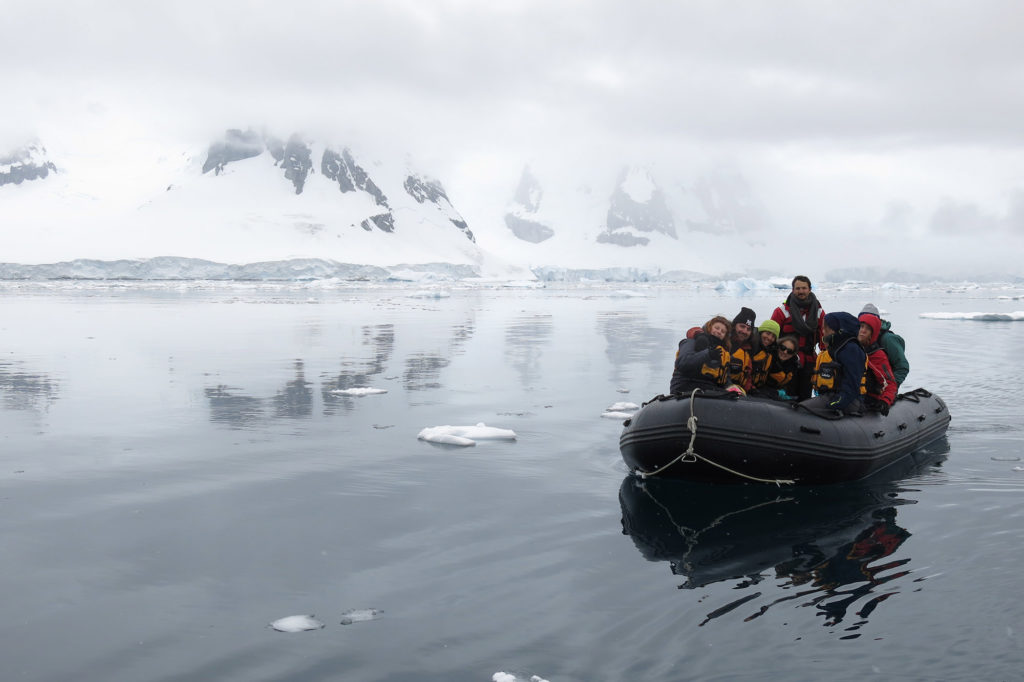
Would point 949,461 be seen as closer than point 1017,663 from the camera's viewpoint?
No

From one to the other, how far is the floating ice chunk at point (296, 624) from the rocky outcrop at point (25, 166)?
628 feet

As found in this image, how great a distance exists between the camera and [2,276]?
318 ft

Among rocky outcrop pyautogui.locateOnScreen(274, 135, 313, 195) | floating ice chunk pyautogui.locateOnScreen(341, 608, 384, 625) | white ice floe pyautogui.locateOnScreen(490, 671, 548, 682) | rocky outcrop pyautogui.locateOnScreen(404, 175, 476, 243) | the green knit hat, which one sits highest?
rocky outcrop pyautogui.locateOnScreen(274, 135, 313, 195)

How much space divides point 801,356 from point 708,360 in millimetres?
1644

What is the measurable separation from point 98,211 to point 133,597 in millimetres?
151327

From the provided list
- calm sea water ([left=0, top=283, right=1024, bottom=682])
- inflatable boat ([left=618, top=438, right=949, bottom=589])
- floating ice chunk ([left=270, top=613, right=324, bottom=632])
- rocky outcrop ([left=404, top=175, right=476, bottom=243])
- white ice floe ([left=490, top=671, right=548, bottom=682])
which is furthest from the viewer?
rocky outcrop ([left=404, top=175, right=476, bottom=243])

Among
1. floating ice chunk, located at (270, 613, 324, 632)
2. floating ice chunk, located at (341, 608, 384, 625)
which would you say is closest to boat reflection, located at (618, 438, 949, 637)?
floating ice chunk, located at (341, 608, 384, 625)

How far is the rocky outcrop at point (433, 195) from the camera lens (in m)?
176

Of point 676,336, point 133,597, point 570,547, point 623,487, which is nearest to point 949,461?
point 623,487

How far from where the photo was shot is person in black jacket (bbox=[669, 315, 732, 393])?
8148 mm

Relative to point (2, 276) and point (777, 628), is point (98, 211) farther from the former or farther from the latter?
point (777, 628)

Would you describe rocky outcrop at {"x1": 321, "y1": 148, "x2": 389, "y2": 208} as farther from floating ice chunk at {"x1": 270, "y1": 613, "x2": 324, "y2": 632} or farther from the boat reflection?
floating ice chunk at {"x1": 270, "y1": 613, "x2": 324, "y2": 632}

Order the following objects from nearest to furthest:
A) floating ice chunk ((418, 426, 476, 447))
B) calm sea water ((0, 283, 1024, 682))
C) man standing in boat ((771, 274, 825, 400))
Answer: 1. calm sea water ((0, 283, 1024, 682))
2. man standing in boat ((771, 274, 825, 400))
3. floating ice chunk ((418, 426, 476, 447))

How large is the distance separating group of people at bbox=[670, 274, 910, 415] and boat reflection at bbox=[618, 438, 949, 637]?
0.91 metres
